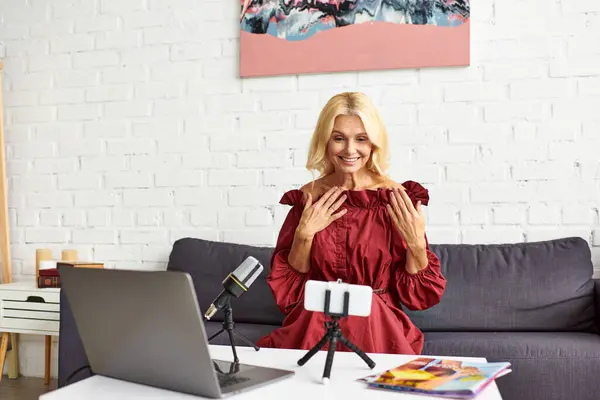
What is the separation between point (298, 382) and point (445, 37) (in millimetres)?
2150

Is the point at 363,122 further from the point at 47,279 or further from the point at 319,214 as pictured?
the point at 47,279

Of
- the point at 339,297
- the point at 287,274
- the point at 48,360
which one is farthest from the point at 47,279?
the point at 339,297

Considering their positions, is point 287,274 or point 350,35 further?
point 350,35

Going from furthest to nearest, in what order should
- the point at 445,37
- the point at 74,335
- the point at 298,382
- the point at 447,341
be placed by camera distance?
the point at 445,37
the point at 447,341
the point at 74,335
the point at 298,382

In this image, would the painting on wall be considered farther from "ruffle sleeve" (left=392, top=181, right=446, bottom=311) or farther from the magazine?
the magazine

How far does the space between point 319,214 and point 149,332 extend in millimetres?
1011

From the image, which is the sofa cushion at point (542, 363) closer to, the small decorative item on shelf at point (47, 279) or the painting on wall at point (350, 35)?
the painting on wall at point (350, 35)

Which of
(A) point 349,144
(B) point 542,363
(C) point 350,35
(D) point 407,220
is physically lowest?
(B) point 542,363

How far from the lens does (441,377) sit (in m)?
1.20

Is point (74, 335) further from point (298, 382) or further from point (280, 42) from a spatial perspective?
point (280, 42)

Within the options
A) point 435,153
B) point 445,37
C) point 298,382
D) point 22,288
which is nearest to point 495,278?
point 435,153

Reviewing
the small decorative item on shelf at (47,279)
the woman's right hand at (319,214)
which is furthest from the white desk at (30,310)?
the woman's right hand at (319,214)

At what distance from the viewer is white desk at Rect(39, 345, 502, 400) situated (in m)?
1.13

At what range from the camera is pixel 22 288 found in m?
3.14
